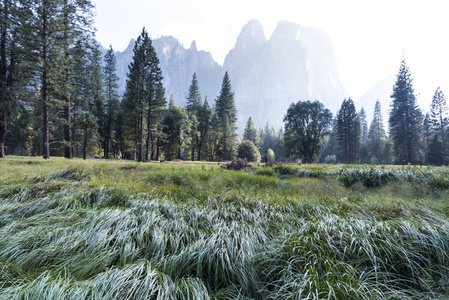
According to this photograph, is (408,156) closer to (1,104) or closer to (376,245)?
(376,245)

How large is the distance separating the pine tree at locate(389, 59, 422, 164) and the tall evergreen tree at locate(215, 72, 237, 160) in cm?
2514

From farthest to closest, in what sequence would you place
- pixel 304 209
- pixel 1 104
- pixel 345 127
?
pixel 345 127
pixel 1 104
pixel 304 209

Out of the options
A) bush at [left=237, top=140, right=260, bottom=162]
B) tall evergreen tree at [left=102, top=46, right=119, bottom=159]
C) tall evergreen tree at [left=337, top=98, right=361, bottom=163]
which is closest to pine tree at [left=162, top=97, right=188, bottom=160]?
tall evergreen tree at [left=102, top=46, right=119, bottom=159]

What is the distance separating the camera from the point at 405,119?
82.9ft

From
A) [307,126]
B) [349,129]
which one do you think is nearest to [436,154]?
[349,129]

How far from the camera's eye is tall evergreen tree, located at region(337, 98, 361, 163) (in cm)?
3550

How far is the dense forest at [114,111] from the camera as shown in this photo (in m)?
11.6

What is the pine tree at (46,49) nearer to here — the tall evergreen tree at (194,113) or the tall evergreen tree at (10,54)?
the tall evergreen tree at (10,54)

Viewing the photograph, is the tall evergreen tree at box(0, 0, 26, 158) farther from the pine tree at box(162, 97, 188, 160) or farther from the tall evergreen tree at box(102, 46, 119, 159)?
the pine tree at box(162, 97, 188, 160)

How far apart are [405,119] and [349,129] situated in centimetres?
1027

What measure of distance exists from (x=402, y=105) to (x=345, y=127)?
10.3 metres

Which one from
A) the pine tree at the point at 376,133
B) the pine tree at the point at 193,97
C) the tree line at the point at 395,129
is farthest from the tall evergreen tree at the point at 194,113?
the pine tree at the point at 376,133

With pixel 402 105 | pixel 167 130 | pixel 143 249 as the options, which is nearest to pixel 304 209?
pixel 143 249

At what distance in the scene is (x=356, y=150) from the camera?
3741cm
